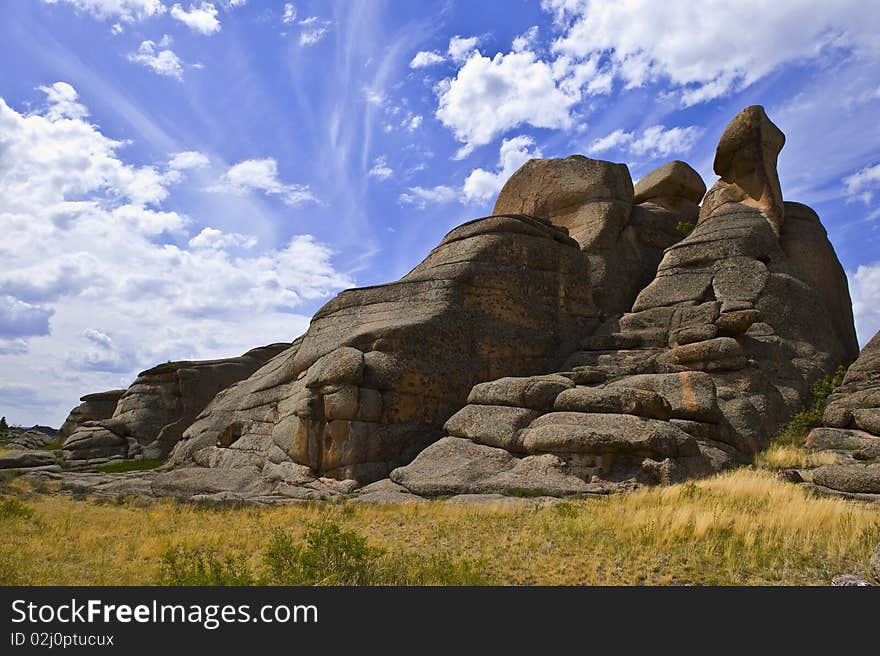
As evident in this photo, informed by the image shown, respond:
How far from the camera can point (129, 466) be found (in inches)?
1451

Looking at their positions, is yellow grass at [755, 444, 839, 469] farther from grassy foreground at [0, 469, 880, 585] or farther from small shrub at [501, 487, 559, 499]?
small shrub at [501, 487, 559, 499]

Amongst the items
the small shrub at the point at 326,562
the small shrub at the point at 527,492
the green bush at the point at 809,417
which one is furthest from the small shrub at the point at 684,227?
the small shrub at the point at 326,562

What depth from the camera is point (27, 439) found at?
64.1 m

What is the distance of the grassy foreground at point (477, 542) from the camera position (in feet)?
32.2

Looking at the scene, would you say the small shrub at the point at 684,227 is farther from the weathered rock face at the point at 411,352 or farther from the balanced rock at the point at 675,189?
the weathered rock face at the point at 411,352

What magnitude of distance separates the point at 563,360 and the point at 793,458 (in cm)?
958

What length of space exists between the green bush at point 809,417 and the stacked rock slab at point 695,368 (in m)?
0.33

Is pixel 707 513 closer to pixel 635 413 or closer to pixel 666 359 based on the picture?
pixel 635 413

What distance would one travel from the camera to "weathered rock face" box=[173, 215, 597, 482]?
2314 cm

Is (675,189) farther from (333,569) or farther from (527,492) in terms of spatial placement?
(333,569)

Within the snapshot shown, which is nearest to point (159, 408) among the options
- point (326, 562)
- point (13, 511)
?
point (13, 511)

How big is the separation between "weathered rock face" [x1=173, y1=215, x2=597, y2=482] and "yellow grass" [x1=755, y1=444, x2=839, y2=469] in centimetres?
907

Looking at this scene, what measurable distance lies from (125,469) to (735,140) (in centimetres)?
3614
